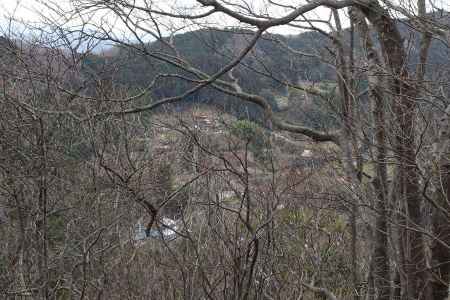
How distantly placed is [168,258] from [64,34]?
2200 millimetres

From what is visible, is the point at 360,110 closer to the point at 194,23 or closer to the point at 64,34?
the point at 194,23

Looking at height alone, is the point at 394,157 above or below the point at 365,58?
below

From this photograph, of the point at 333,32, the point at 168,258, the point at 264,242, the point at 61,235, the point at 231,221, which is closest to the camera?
the point at 264,242

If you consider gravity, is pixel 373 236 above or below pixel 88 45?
below

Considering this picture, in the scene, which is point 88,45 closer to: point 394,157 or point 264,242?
point 264,242

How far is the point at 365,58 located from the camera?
3561 mm

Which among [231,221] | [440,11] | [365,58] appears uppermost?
[440,11]

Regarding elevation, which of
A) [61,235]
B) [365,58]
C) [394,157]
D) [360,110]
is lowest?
[61,235]

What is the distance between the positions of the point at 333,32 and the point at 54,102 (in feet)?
9.49

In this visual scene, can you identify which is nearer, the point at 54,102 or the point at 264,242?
the point at 264,242

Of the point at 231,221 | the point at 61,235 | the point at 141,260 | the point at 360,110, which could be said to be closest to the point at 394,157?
the point at 360,110

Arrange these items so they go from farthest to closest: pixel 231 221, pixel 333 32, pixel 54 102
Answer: pixel 333 32
pixel 54 102
pixel 231 221

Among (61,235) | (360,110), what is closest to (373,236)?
(360,110)

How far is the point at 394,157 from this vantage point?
310cm
